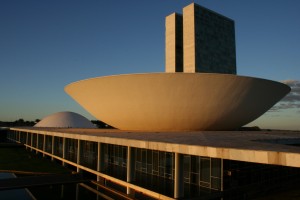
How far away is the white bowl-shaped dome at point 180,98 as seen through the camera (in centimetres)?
2038

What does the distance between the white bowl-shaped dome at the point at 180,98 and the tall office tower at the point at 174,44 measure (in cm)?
2820

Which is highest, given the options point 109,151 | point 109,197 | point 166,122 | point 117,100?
point 117,100

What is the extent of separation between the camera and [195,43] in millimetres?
50406

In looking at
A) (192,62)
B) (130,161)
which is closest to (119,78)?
(130,161)

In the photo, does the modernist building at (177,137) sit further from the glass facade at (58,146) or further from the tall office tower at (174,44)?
the tall office tower at (174,44)

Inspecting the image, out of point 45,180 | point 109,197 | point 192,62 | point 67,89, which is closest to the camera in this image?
point 109,197

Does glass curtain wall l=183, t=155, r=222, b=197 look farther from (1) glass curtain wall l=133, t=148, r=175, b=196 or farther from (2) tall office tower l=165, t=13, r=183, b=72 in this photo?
(2) tall office tower l=165, t=13, r=183, b=72

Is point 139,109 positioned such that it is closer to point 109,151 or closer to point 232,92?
point 109,151

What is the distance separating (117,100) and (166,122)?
4070 millimetres

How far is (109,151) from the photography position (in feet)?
76.6

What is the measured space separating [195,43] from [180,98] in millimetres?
31837

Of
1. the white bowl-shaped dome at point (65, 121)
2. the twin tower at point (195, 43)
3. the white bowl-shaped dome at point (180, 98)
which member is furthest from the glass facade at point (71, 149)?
the twin tower at point (195, 43)

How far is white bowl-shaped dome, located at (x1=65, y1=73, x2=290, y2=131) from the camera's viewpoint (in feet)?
66.8

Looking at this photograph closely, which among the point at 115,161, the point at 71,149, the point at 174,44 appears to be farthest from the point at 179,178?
the point at 174,44
